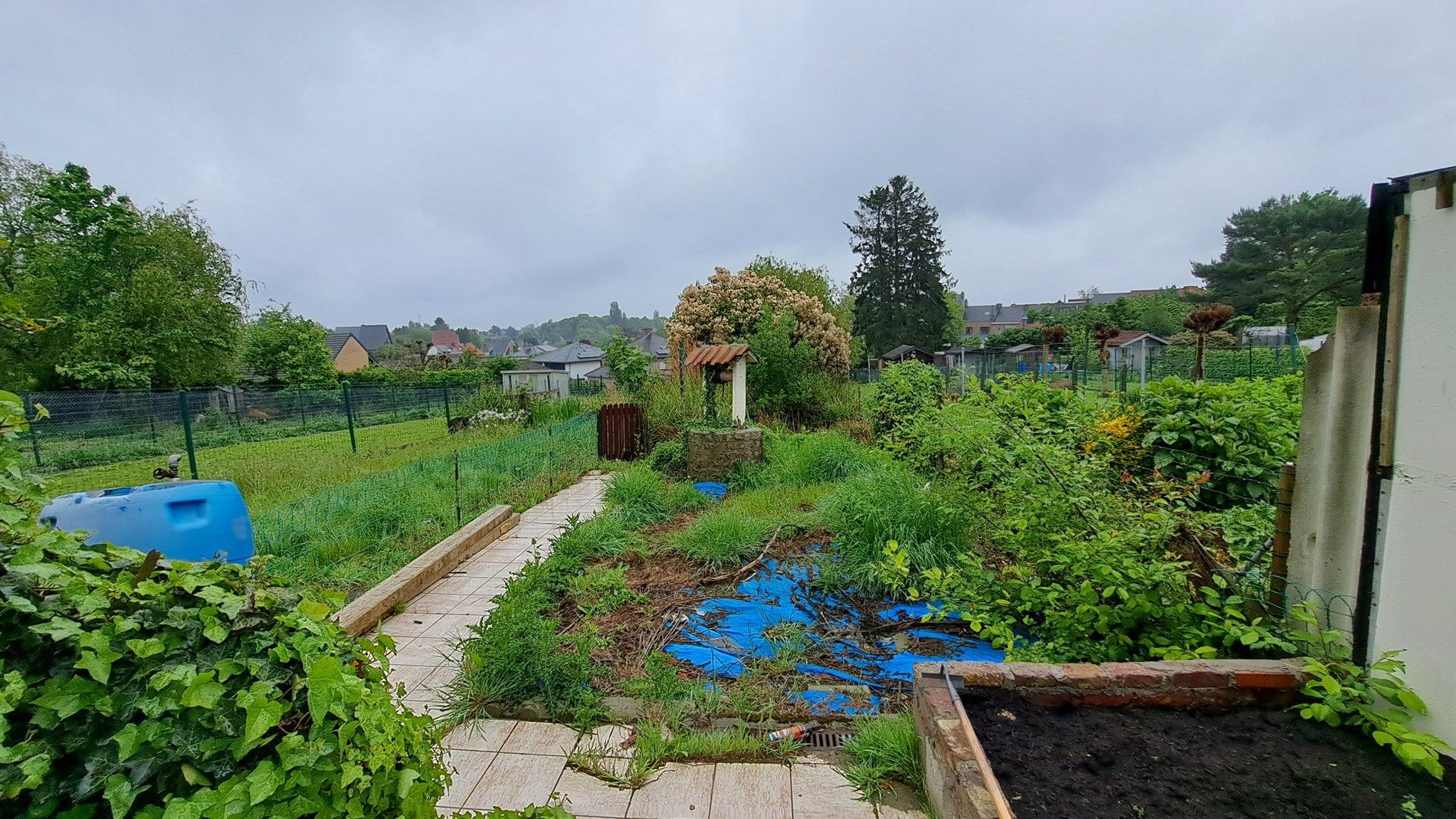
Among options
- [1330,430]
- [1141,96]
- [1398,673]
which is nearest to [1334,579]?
[1398,673]

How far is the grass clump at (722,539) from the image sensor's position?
4004 mm

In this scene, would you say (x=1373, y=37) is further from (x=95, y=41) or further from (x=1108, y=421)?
(x=95, y=41)

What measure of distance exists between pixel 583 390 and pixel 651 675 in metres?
15.4

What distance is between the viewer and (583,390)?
56.7ft

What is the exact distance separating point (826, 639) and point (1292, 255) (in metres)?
33.3

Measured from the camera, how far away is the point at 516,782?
2.00m

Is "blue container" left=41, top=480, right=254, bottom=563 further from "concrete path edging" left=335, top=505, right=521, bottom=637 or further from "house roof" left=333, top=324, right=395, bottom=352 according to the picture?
"house roof" left=333, top=324, right=395, bottom=352

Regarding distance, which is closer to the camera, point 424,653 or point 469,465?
point 424,653

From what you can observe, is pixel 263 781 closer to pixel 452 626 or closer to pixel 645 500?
pixel 452 626

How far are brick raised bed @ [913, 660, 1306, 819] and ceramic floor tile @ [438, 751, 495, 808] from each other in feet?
5.29

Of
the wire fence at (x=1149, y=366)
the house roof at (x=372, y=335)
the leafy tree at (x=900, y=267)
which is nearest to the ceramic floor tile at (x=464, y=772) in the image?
the wire fence at (x=1149, y=366)

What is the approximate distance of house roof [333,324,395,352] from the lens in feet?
148

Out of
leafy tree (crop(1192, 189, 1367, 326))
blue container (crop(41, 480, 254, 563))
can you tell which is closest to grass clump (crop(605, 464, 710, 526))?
blue container (crop(41, 480, 254, 563))

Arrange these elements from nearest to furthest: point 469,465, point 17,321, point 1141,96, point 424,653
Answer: point 17,321, point 424,653, point 469,465, point 1141,96
